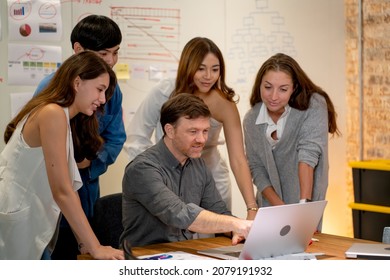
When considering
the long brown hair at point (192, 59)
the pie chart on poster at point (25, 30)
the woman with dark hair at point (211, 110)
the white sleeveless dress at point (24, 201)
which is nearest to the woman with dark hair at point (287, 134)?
the woman with dark hair at point (211, 110)

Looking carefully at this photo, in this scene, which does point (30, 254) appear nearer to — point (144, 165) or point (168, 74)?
point (144, 165)

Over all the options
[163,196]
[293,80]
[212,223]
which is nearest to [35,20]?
[293,80]

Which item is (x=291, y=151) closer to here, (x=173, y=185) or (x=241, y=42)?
(x=173, y=185)

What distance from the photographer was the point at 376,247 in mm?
2684

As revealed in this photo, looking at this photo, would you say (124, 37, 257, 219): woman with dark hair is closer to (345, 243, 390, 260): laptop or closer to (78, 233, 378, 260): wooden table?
(78, 233, 378, 260): wooden table

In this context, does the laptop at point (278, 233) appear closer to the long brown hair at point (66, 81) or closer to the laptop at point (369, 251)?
the laptop at point (369, 251)

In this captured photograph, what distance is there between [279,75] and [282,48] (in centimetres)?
124

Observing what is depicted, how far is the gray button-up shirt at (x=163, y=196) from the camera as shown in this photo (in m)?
2.81

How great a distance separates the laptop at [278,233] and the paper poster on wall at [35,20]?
1753 millimetres

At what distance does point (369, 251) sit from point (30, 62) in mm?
2070

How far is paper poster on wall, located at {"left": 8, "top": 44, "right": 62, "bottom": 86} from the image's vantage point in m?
3.92

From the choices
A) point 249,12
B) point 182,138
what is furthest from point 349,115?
point 182,138

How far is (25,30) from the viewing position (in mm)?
3945

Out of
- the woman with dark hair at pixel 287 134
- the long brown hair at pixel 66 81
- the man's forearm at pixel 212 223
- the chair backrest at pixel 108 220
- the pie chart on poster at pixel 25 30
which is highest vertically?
the pie chart on poster at pixel 25 30
